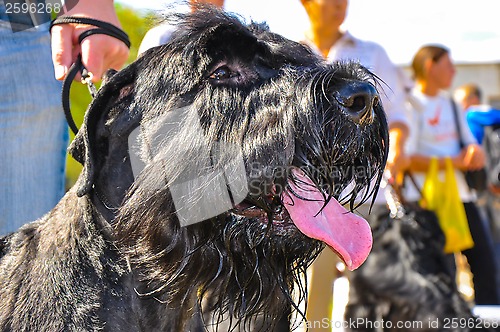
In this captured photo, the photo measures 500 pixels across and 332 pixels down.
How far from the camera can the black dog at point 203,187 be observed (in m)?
2.37

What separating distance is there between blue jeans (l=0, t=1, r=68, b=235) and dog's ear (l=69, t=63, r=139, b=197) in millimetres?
529

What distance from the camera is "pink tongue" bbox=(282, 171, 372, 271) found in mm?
2459

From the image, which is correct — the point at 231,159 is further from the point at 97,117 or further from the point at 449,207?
the point at 449,207

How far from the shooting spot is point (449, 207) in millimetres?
5906

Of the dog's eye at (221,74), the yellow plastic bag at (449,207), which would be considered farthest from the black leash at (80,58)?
the yellow plastic bag at (449,207)

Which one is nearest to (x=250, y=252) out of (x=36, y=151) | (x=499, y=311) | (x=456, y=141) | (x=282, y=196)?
(x=282, y=196)

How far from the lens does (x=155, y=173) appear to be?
2.48 meters

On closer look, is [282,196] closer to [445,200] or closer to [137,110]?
[137,110]

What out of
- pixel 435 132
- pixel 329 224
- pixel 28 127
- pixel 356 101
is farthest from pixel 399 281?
pixel 356 101

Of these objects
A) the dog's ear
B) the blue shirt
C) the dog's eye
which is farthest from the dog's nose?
the blue shirt

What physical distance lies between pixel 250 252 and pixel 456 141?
4416mm

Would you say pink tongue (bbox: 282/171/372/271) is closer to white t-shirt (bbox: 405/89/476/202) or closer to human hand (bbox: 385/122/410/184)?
human hand (bbox: 385/122/410/184)

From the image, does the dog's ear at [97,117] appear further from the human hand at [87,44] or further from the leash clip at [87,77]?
the human hand at [87,44]

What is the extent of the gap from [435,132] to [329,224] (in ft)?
13.8
